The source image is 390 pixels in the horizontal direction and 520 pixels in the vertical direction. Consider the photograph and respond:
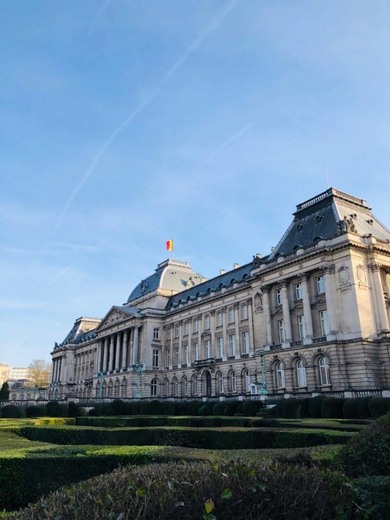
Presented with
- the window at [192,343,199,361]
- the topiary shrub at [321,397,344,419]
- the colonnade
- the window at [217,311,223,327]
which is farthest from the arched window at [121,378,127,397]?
the topiary shrub at [321,397,344,419]

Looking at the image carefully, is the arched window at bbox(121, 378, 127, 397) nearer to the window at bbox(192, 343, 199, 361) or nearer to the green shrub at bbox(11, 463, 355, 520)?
the window at bbox(192, 343, 199, 361)

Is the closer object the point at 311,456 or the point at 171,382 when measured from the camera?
the point at 311,456

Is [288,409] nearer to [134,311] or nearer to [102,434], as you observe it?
[102,434]

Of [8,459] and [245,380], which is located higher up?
[245,380]

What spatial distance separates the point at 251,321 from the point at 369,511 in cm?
5233

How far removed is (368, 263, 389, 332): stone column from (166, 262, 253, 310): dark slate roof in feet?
58.9

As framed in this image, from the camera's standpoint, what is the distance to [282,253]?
170ft

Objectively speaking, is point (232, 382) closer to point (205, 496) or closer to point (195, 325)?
point (195, 325)

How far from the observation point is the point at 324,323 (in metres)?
44.9

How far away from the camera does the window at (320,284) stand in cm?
4566

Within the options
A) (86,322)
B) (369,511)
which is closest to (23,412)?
(369,511)

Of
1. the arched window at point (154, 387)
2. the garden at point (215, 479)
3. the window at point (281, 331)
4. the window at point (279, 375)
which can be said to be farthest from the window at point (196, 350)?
the garden at point (215, 479)

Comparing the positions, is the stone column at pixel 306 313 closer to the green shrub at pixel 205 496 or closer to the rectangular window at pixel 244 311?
the rectangular window at pixel 244 311

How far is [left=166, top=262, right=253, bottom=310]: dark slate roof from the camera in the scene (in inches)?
2402
